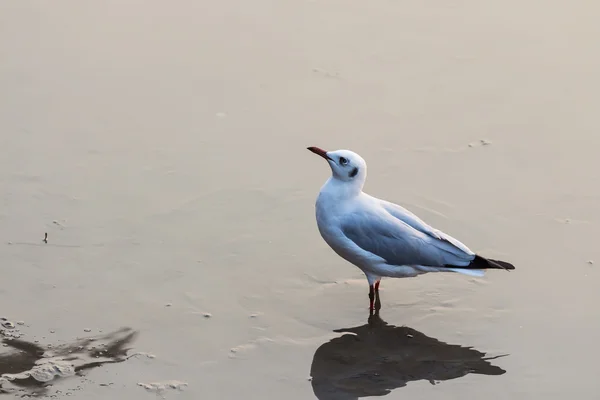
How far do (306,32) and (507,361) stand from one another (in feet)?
14.3

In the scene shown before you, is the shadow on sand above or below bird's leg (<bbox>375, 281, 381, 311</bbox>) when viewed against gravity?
below

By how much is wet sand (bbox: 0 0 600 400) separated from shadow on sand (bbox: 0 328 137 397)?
0.06ft

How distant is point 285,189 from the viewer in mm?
7266

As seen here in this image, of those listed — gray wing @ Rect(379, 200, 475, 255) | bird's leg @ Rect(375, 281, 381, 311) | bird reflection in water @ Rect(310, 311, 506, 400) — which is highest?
gray wing @ Rect(379, 200, 475, 255)

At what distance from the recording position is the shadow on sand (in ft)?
17.1

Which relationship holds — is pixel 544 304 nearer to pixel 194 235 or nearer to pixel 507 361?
pixel 507 361

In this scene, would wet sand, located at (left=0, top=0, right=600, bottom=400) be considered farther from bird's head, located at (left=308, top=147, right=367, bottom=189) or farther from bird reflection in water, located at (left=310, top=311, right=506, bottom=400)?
bird's head, located at (left=308, top=147, right=367, bottom=189)

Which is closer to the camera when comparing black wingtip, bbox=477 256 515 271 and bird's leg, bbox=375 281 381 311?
black wingtip, bbox=477 256 515 271

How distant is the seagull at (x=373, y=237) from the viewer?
6.04m

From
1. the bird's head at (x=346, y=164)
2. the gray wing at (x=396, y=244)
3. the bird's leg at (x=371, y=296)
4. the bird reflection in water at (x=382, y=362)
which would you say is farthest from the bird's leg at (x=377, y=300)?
the bird's head at (x=346, y=164)

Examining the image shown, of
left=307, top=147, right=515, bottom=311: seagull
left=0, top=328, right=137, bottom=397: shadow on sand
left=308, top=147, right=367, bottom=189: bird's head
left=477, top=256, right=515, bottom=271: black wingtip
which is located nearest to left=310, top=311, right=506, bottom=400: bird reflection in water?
left=307, top=147, right=515, bottom=311: seagull

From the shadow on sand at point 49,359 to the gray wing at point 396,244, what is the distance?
1.44 m

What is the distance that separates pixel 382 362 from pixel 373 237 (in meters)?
0.77

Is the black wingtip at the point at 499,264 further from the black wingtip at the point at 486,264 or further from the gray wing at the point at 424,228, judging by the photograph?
the gray wing at the point at 424,228
